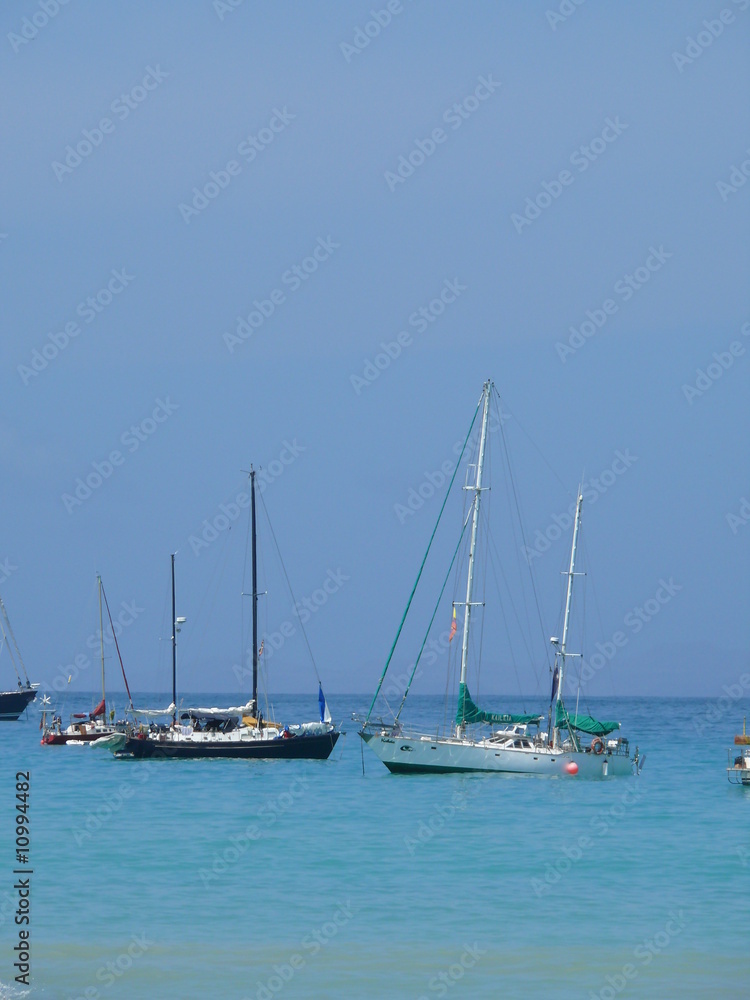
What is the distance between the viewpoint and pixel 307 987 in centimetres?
2538

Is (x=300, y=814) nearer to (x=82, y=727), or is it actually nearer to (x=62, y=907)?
(x=62, y=907)

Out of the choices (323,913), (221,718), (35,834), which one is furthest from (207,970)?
(221,718)

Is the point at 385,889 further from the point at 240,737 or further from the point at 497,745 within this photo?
the point at 240,737

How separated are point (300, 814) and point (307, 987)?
84.5 ft
